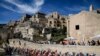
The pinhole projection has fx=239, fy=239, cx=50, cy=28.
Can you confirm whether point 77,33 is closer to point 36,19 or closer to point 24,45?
point 24,45

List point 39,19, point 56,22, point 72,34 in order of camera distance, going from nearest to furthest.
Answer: point 72,34, point 56,22, point 39,19

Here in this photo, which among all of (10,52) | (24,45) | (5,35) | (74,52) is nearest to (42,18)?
(5,35)

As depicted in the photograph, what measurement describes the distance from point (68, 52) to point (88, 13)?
5.70 m

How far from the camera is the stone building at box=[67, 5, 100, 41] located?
2388cm

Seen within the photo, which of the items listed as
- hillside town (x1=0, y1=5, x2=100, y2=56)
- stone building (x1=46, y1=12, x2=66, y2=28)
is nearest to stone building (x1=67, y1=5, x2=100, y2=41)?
hillside town (x1=0, y1=5, x2=100, y2=56)

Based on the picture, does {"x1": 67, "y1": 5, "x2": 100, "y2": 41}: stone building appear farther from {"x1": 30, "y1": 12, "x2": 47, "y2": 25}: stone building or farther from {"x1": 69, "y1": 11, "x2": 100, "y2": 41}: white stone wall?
{"x1": 30, "y1": 12, "x2": 47, "y2": 25}: stone building

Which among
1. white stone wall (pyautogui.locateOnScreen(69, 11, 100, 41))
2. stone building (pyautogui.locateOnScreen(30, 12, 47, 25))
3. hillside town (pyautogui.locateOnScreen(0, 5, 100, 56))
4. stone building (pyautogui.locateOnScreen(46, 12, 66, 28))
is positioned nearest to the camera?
hillside town (pyautogui.locateOnScreen(0, 5, 100, 56))

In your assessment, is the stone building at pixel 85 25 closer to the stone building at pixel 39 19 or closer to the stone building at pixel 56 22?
the stone building at pixel 56 22

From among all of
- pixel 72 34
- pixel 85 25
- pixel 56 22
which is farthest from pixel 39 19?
pixel 85 25

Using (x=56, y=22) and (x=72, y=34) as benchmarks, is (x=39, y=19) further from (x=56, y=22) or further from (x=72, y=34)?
(x=72, y=34)

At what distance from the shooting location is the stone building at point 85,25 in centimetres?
2388

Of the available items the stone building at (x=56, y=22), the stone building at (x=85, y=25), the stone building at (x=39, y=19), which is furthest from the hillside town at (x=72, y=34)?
the stone building at (x=39, y=19)

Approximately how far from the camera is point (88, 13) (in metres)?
24.5

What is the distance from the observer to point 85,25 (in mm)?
24766
